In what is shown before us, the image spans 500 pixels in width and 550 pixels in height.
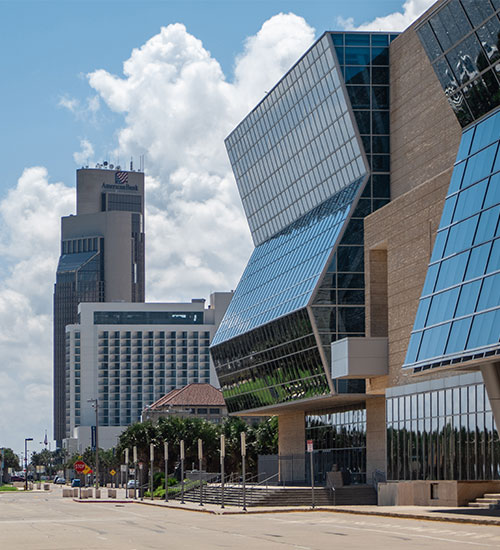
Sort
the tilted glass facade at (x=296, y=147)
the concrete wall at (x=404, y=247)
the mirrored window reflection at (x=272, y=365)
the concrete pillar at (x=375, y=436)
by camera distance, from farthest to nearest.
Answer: the tilted glass facade at (x=296, y=147), the mirrored window reflection at (x=272, y=365), the concrete pillar at (x=375, y=436), the concrete wall at (x=404, y=247)

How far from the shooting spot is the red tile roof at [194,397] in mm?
180125

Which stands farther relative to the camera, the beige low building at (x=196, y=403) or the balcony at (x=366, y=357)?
the beige low building at (x=196, y=403)

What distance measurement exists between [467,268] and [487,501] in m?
10.5

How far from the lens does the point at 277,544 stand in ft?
98.7

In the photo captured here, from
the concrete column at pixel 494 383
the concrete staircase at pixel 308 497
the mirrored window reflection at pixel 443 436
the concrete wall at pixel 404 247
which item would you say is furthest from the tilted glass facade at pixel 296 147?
the concrete column at pixel 494 383

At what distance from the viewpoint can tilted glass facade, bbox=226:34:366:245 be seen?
73438mm

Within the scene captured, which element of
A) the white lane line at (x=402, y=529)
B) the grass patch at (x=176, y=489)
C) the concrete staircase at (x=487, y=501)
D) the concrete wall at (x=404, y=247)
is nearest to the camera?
the white lane line at (x=402, y=529)

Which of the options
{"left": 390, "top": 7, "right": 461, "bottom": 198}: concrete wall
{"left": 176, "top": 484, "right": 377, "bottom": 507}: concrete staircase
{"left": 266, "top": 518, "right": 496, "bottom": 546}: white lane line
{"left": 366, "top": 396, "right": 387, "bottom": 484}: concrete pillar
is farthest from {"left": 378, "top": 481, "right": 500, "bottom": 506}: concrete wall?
{"left": 390, "top": 7, "right": 461, "bottom": 198}: concrete wall

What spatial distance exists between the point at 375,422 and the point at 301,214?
18.4 metres

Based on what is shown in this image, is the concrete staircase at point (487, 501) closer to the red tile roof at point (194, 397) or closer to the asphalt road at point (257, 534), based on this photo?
the asphalt road at point (257, 534)

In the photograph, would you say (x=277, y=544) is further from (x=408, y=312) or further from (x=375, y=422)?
(x=375, y=422)

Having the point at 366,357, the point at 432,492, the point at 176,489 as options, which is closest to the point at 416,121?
the point at 366,357

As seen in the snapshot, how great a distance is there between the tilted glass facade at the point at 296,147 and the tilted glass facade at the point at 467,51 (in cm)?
2208

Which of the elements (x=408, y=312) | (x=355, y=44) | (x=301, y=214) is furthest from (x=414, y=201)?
(x=301, y=214)
